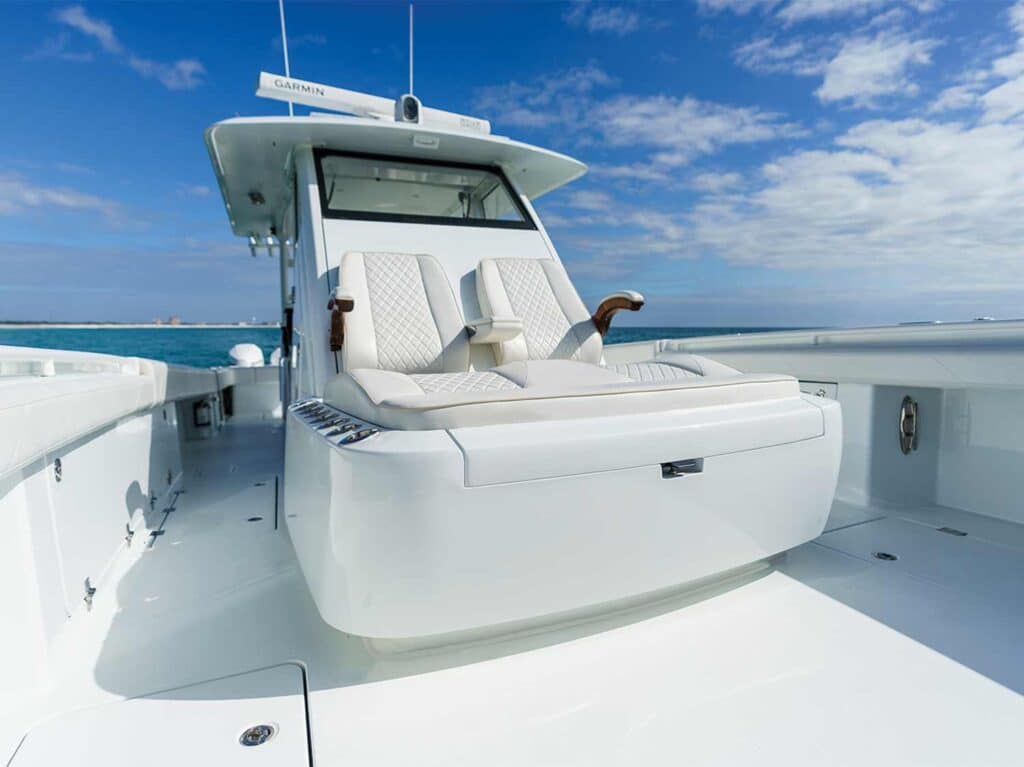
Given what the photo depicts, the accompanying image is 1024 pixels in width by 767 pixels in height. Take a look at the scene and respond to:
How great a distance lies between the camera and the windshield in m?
2.81

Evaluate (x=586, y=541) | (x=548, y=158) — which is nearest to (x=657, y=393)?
(x=586, y=541)

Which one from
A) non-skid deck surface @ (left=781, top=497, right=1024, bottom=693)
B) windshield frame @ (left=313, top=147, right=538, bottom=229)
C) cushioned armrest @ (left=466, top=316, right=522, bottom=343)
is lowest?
non-skid deck surface @ (left=781, top=497, right=1024, bottom=693)

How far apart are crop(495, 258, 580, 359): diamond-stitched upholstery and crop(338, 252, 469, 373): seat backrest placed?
285 millimetres

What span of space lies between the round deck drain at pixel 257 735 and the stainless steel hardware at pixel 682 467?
89cm

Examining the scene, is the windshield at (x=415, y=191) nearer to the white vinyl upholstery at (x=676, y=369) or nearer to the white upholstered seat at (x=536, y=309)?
the white upholstered seat at (x=536, y=309)

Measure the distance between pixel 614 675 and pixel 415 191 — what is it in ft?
9.70

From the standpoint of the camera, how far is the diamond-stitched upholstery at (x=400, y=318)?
2172 millimetres

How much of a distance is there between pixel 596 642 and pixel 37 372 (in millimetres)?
2229

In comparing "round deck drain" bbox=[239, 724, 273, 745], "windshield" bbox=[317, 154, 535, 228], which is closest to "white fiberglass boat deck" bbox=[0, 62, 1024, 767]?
"round deck drain" bbox=[239, 724, 273, 745]

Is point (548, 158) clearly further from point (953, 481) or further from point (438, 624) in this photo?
point (438, 624)

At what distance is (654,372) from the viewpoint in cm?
178

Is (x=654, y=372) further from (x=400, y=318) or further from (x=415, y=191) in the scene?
(x=415, y=191)

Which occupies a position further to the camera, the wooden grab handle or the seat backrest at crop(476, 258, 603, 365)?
the seat backrest at crop(476, 258, 603, 365)

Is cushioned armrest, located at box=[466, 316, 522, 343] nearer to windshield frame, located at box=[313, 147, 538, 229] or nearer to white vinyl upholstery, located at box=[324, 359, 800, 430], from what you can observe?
white vinyl upholstery, located at box=[324, 359, 800, 430]
